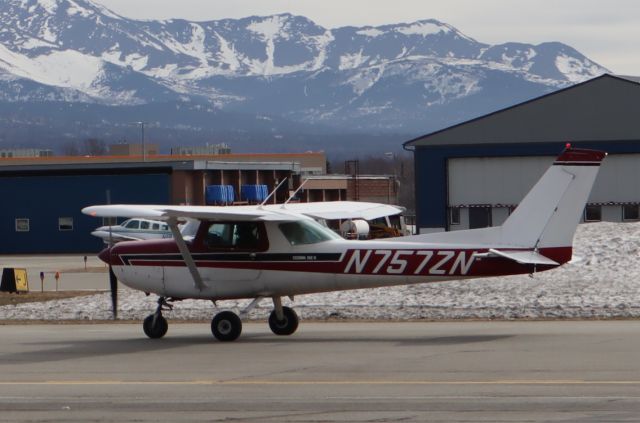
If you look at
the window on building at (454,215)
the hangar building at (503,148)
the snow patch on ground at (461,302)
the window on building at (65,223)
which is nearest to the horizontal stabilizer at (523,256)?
the snow patch on ground at (461,302)

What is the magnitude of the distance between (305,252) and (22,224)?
53.9 meters

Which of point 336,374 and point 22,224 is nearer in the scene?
point 336,374

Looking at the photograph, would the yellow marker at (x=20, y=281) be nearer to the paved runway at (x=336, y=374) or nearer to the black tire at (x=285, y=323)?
the paved runway at (x=336, y=374)

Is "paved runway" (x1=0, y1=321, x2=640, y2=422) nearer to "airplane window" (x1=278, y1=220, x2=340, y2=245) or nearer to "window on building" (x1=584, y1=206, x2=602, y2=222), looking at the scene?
"airplane window" (x1=278, y1=220, x2=340, y2=245)

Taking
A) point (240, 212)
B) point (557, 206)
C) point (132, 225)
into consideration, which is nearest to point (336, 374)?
point (240, 212)

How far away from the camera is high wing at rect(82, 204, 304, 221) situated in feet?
64.1

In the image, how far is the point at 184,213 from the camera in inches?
781

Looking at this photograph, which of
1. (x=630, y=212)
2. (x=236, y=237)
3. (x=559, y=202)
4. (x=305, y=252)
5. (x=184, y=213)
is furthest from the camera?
(x=630, y=212)

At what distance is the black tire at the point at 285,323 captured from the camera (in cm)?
2159

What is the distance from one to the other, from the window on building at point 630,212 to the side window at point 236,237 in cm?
3840

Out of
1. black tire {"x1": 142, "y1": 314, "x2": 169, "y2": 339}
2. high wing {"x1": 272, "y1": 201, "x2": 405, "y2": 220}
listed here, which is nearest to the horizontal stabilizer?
high wing {"x1": 272, "y1": 201, "x2": 405, "y2": 220}

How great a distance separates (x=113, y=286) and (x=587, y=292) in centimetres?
1002

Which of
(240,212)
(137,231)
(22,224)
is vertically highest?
(240,212)

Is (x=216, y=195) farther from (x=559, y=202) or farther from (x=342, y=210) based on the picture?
(x=559, y=202)
